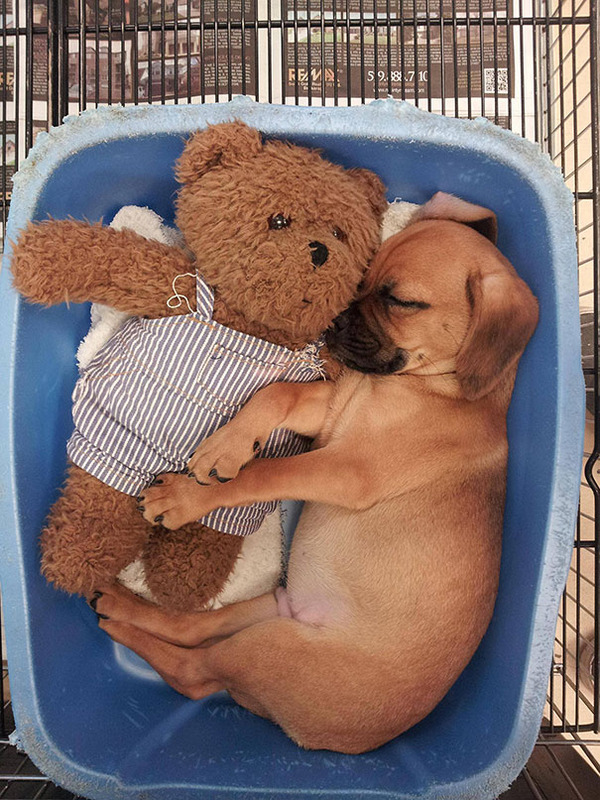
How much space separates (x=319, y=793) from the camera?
1791 millimetres

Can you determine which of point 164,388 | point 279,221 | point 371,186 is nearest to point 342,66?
point 371,186

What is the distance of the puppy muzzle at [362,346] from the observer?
1768 millimetres

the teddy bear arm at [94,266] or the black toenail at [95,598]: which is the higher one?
the teddy bear arm at [94,266]

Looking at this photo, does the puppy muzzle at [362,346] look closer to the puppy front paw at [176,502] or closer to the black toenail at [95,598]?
the puppy front paw at [176,502]

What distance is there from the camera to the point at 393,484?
1.82 meters

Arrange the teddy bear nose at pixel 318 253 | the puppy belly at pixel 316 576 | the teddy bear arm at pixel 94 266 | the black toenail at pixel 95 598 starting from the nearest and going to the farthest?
the teddy bear nose at pixel 318 253 → the teddy bear arm at pixel 94 266 → the puppy belly at pixel 316 576 → the black toenail at pixel 95 598

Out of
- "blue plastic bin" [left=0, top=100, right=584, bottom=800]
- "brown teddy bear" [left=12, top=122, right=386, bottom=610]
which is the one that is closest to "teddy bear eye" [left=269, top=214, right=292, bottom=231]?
"brown teddy bear" [left=12, top=122, right=386, bottom=610]

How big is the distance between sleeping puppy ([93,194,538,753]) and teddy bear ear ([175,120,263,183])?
0.46 meters

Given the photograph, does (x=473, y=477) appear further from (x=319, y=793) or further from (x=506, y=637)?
(x=319, y=793)

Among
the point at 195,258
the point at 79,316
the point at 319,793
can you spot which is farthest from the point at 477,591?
the point at 79,316

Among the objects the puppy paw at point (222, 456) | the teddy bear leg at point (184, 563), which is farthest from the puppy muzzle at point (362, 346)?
the teddy bear leg at point (184, 563)

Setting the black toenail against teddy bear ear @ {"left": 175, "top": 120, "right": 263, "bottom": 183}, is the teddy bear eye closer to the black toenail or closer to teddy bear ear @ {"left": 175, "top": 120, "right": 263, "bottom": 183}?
teddy bear ear @ {"left": 175, "top": 120, "right": 263, "bottom": 183}

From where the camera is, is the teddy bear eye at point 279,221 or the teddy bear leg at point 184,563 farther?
the teddy bear leg at point 184,563

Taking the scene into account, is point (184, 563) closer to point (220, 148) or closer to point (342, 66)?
point (220, 148)
